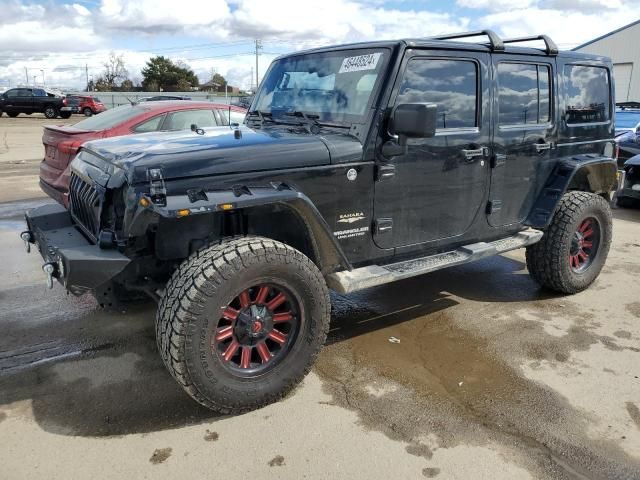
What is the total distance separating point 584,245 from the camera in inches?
200

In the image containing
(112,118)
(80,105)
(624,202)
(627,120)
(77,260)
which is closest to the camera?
(77,260)

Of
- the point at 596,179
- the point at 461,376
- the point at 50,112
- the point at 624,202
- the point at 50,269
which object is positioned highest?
the point at 50,112

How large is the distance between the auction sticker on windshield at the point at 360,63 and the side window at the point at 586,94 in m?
2.00

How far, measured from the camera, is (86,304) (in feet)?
15.2

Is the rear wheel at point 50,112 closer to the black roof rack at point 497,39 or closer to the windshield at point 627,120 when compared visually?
the windshield at point 627,120

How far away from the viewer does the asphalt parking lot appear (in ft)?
8.86

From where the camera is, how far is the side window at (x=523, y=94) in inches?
164

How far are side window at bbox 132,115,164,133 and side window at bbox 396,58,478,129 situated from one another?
465 centimetres

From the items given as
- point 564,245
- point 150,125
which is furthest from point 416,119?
point 150,125

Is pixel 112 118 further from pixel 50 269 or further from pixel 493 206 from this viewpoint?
pixel 493 206

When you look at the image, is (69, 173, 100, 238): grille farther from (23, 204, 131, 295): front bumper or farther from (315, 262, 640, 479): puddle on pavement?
(315, 262, 640, 479): puddle on pavement

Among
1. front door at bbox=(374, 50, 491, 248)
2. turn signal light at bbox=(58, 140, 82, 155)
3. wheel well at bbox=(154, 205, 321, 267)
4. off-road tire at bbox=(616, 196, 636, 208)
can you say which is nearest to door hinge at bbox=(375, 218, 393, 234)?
front door at bbox=(374, 50, 491, 248)

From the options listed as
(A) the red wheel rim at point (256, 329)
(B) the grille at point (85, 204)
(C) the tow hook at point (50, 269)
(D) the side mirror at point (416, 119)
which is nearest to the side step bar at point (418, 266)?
(A) the red wheel rim at point (256, 329)

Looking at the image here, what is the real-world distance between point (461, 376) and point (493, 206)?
1.42 meters
